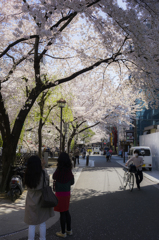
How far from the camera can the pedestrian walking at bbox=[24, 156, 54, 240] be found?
13.8ft

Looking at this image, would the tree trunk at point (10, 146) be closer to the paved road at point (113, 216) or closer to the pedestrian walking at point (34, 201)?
the paved road at point (113, 216)

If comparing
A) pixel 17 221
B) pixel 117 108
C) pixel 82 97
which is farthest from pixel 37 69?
pixel 117 108

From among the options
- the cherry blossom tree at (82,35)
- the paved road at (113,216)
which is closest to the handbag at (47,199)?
the paved road at (113,216)

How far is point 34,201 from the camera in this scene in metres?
4.25

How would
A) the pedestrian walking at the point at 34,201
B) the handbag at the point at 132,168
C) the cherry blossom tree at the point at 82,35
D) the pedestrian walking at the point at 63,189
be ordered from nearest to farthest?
the pedestrian walking at the point at 34,201
the pedestrian walking at the point at 63,189
the cherry blossom tree at the point at 82,35
the handbag at the point at 132,168

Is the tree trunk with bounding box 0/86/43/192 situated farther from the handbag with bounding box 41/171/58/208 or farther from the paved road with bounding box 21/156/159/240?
the handbag with bounding box 41/171/58/208

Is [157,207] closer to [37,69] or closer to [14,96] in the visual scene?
[37,69]

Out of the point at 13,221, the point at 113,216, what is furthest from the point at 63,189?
the point at 113,216

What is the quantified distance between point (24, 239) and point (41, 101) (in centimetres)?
1156

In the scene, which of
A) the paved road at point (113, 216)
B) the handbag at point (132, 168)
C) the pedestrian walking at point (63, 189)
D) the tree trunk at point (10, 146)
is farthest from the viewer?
the handbag at point (132, 168)

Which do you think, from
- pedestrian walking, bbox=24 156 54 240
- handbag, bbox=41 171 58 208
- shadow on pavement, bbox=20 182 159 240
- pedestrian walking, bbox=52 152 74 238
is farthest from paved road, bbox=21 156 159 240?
handbag, bbox=41 171 58 208

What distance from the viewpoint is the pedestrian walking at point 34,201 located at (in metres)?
4.20

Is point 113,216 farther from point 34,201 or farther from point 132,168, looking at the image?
point 132,168

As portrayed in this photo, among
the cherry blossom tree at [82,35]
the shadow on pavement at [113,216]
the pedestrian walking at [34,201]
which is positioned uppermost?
the cherry blossom tree at [82,35]
